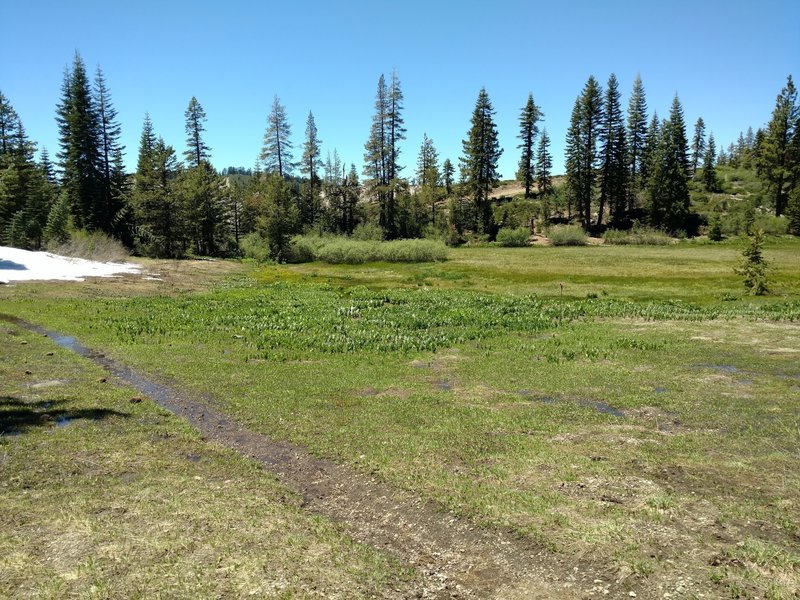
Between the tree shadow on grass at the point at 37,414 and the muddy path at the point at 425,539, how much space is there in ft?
9.92

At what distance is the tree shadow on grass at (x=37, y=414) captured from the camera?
9664 mm

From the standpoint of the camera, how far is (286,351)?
17.3 m

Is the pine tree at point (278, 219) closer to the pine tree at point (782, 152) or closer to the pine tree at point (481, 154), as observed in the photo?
the pine tree at point (481, 154)

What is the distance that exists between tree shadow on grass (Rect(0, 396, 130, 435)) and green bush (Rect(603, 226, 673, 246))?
71.1m

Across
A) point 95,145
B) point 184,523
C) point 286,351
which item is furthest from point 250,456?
point 95,145

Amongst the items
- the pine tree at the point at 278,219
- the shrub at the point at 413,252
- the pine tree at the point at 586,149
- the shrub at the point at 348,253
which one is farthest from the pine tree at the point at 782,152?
the pine tree at the point at 278,219

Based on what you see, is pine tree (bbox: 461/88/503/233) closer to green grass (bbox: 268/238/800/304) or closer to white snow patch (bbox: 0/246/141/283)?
green grass (bbox: 268/238/800/304)

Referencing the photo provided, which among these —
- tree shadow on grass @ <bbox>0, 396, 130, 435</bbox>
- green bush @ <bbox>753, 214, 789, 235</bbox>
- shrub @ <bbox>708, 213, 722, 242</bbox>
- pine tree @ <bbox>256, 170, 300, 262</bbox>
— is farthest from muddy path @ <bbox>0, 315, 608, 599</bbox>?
green bush @ <bbox>753, 214, 789, 235</bbox>

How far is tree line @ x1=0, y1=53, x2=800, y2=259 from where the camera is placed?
57531 mm

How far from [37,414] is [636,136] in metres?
99.8

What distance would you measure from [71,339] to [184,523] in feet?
48.4

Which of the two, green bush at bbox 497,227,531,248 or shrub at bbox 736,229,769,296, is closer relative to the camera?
shrub at bbox 736,229,769,296

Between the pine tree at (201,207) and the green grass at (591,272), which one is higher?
the pine tree at (201,207)

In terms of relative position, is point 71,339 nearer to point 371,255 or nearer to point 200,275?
point 200,275
